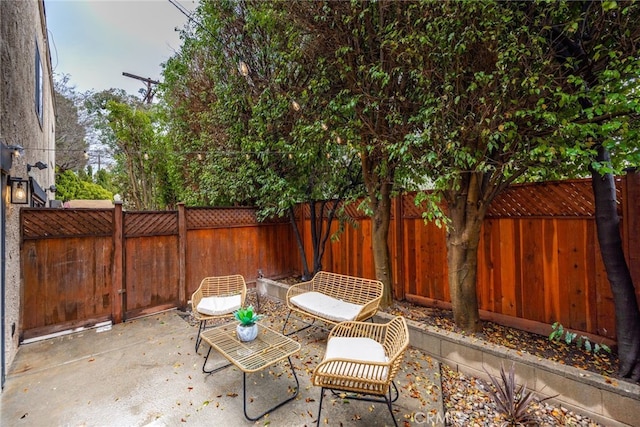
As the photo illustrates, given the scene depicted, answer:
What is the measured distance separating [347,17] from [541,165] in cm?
271

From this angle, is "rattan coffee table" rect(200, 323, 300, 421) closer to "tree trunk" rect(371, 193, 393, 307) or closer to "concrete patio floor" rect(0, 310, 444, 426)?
"concrete patio floor" rect(0, 310, 444, 426)

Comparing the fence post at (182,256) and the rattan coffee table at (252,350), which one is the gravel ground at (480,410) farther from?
the fence post at (182,256)

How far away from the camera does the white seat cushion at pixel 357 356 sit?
2.07 m

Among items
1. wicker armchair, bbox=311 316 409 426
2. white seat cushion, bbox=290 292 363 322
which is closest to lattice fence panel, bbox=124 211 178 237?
white seat cushion, bbox=290 292 363 322

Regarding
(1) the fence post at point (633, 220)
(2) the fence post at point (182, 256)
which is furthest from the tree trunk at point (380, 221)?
(2) the fence post at point (182, 256)

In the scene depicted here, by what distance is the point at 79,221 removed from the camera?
397 centimetres

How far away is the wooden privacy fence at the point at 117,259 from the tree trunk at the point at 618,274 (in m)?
5.39

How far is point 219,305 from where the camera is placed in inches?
143

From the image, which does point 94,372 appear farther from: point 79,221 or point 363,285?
point 363,285

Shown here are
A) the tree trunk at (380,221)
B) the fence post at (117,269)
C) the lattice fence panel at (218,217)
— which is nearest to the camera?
the tree trunk at (380,221)

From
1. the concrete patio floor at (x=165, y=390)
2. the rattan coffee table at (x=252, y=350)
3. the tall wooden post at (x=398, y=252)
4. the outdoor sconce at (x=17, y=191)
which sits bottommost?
the concrete patio floor at (x=165, y=390)

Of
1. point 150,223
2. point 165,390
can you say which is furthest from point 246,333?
point 150,223

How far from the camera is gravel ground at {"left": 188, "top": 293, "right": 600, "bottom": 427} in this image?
213cm

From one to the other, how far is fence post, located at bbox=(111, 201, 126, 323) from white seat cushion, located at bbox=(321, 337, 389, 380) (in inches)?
144
